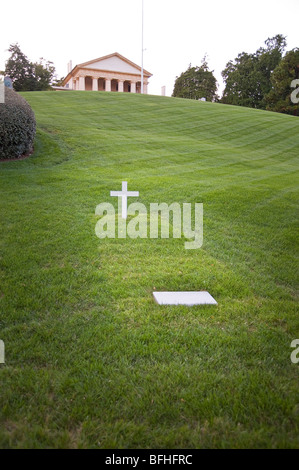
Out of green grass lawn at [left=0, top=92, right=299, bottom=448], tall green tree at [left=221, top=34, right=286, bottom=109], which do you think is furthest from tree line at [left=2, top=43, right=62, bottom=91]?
green grass lawn at [left=0, top=92, right=299, bottom=448]

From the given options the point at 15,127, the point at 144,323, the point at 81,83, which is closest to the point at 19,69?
the point at 81,83

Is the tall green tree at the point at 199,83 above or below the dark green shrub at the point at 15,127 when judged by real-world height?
above

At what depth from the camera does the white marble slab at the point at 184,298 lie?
3418 mm

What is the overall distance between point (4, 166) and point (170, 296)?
7880 mm

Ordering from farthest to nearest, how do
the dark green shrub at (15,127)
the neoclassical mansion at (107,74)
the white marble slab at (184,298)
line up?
the neoclassical mansion at (107,74), the dark green shrub at (15,127), the white marble slab at (184,298)

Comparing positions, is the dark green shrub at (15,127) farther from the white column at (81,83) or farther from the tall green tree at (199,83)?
the tall green tree at (199,83)

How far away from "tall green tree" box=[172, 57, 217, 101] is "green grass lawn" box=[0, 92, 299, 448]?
55187mm

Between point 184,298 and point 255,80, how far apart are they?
56.9 meters

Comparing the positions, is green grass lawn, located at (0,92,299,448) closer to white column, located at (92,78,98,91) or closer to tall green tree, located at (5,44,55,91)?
tall green tree, located at (5,44,55,91)

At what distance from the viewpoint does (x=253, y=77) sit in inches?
1999

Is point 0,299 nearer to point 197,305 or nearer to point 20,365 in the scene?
point 20,365

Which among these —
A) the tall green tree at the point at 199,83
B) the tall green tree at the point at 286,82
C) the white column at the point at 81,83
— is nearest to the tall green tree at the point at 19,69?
the white column at the point at 81,83

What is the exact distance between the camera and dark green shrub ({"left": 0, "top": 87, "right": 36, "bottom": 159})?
9.07m

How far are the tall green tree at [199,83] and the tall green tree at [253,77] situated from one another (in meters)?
3.22
